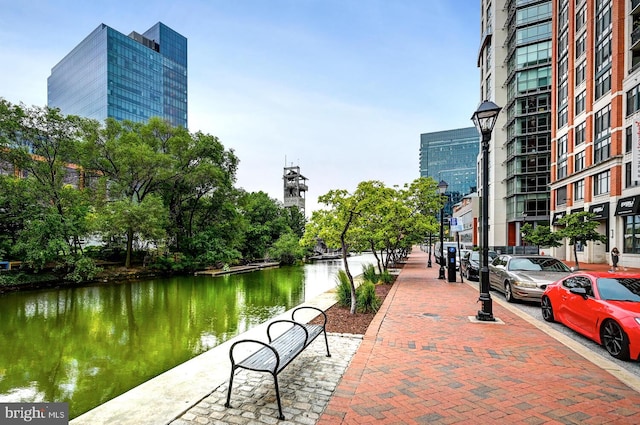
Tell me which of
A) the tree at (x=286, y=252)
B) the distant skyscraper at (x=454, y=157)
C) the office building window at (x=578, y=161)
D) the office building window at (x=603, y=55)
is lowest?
the tree at (x=286, y=252)

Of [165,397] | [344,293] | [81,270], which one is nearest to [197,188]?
[81,270]

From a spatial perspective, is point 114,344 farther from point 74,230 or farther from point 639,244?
point 639,244

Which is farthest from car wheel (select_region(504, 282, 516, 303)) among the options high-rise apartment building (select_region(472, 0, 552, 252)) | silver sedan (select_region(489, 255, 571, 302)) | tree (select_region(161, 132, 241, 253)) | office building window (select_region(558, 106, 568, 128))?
high-rise apartment building (select_region(472, 0, 552, 252))

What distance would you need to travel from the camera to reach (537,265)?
11664 millimetres

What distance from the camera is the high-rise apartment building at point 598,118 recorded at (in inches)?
993

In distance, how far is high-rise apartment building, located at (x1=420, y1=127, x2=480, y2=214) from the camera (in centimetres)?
18250

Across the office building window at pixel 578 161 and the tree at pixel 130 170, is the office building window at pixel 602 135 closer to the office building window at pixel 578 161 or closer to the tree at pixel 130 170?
the office building window at pixel 578 161

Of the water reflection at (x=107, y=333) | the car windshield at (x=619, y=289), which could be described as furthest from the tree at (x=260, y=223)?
the car windshield at (x=619, y=289)

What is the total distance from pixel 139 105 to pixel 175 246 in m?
79.9

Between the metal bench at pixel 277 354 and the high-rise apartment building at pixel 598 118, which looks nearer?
the metal bench at pixel 277 354

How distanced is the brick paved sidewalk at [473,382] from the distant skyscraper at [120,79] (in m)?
100

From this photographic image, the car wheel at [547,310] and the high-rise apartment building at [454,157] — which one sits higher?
the high-rise apartment building at [454,157]

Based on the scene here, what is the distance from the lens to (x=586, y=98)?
31.0m

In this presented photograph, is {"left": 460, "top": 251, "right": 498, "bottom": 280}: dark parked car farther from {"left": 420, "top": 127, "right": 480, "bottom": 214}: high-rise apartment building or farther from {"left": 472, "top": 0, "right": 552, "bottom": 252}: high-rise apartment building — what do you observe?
{"left": 420, "top": 127, "right": 480, "bottom": 214}: high-rise apartment building
